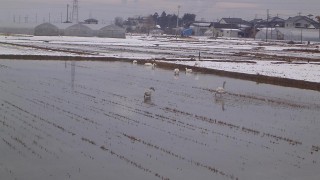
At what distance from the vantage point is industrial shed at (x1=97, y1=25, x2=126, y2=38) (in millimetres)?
65438

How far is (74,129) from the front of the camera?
27.2 ft

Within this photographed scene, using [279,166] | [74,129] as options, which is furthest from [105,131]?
[279,166]

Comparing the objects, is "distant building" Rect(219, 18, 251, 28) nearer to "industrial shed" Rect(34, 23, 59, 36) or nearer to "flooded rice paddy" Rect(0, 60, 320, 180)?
"industrial shed" Rect(34, 23, 59, 36)

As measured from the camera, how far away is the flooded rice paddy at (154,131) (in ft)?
20.5

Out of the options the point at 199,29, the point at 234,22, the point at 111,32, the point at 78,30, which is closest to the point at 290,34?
the point at 111,32

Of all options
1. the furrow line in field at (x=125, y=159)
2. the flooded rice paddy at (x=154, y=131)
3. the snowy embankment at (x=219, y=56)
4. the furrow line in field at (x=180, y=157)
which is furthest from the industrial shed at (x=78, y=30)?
the furrow line in field at (x=125, y=159)

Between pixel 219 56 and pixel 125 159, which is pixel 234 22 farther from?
pixel 125 159

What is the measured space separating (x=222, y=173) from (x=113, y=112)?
168 inches

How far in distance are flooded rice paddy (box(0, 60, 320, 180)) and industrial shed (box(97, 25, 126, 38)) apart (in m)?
50.8

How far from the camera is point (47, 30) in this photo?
63.6 metres

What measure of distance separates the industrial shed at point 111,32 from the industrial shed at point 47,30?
5477 mm

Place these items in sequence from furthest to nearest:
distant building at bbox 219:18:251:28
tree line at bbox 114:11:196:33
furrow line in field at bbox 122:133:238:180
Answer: tree line at bbox 114:11:196:33 < distant building at bbox 219:18:251:28 < furrow line in field at bbox 122:133:238:180

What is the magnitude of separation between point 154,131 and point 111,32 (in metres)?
58.1

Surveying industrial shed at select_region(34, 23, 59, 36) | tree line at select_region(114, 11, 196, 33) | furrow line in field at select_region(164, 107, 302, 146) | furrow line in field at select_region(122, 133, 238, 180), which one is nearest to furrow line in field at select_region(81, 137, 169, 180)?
furrow line in field at select_region(122, 133, 238, 180)
